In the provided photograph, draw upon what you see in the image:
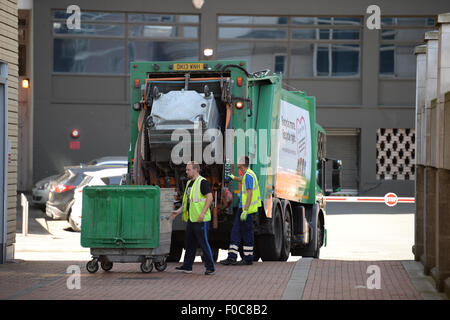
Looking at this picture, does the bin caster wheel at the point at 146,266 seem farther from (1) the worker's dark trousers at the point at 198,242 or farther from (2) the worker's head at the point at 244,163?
(2) the worker's head at the point at 244,163

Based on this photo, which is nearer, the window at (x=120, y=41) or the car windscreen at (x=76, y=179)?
the car windscreen at (x=76, y=179)

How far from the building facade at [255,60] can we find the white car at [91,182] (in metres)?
11.3

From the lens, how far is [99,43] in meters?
35.7

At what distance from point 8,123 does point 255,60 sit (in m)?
22.0

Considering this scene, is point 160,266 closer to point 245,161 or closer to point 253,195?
point 253,195

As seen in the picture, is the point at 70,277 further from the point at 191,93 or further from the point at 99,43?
the point at 99,43

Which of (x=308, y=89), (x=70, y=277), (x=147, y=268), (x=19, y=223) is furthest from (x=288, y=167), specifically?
(x=308, y=89)

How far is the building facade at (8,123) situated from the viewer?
48.6ft

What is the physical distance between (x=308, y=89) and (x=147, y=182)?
2226 centimetres

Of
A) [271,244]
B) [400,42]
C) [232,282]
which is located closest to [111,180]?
[271,244]

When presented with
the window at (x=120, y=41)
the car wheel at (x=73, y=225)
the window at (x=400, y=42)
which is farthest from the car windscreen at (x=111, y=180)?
the window at (x=400, y=42)

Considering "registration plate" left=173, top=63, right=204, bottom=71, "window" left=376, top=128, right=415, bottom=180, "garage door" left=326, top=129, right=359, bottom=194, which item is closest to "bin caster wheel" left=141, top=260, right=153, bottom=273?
"registration plate" left=173, top=63, right=204, bottom=71

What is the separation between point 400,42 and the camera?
36.2m

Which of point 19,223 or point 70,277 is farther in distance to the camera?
point 19,223
